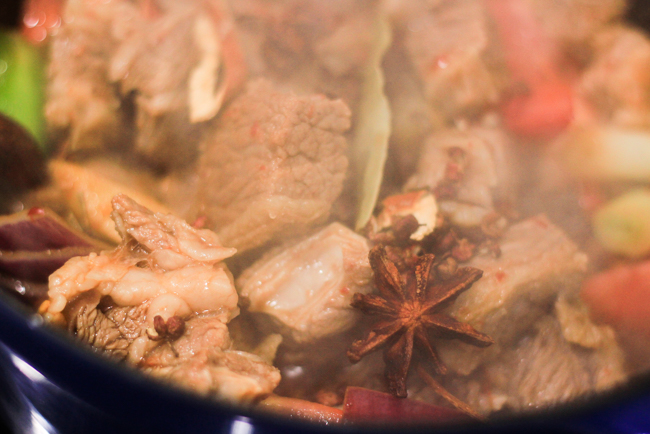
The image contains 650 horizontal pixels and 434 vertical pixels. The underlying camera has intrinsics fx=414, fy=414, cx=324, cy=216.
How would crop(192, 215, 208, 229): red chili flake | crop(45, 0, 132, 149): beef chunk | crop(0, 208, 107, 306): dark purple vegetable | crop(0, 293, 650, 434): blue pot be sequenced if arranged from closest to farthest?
crop(0, 293, 650, 434): blue pot, crop(0, 208, 107, 306): dark purple vegetable, crop(192, 215, 208, 229): red chili flake, crop(45, 0, 132, 149): beef chunk

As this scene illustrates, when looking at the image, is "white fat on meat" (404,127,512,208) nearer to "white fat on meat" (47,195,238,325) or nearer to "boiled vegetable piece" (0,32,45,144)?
"white fat on meat" (47,195,238,325)

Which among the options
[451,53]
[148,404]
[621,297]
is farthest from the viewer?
[451,53]

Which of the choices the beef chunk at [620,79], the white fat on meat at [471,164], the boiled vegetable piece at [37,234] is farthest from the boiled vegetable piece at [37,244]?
the beef chunk at [620,79]

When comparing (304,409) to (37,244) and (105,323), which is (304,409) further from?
(37,244)

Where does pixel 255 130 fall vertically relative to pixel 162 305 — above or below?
above

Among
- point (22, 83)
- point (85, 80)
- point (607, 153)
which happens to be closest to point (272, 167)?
point (85, 80)

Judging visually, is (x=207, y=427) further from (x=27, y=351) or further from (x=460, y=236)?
(x=460, y=236)

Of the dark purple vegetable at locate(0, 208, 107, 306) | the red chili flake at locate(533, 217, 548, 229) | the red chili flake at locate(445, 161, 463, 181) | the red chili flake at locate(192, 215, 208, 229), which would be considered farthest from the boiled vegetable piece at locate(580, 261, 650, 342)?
the dark purple vegetable at locate(0, 208, 107, 306)

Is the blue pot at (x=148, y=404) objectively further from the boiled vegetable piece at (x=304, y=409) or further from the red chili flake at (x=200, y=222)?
the red chili flake at (x=200, y=222)
